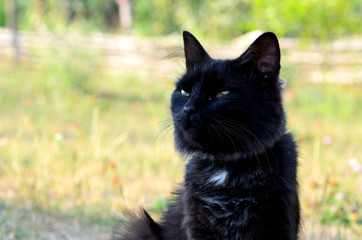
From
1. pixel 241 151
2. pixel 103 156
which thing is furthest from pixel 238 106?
pixel 103 156

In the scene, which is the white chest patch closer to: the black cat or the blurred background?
the black cat

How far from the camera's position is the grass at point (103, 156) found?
11.8ft

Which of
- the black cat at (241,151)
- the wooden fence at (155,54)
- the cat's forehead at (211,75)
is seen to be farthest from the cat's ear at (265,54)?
the wooden fence at (155,54)

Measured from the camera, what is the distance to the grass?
3.59 m

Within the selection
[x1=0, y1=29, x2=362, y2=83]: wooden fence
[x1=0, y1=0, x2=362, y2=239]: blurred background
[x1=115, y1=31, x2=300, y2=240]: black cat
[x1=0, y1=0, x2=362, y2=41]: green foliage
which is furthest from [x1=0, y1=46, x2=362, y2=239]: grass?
[x1=0, y1=29, x2=362, y2=83]: wooden fence

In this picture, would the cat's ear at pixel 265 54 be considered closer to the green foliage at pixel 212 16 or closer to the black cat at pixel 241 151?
the black cat at pixel 241 151

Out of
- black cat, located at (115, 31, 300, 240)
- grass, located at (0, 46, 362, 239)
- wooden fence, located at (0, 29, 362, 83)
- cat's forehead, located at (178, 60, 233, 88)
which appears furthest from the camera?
wooden fence, located at (0, 29, 362, 83)

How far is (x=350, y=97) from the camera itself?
988 centimetres

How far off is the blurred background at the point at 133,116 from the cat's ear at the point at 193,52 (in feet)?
0.41

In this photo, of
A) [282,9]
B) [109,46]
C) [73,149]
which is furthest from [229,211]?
[109,46]

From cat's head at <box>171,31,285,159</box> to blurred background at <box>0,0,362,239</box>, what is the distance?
40 centimetres

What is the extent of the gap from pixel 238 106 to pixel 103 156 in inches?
94.6

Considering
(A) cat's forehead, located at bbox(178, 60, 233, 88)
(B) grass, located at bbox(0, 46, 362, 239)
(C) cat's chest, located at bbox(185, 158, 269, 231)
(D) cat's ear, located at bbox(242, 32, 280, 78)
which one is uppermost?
(D) cat's ear, located at bbox(242, 32, 280, 78)

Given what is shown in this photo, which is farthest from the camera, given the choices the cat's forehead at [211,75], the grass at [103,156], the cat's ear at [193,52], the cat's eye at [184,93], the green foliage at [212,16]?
the green foliage at [212,16]
